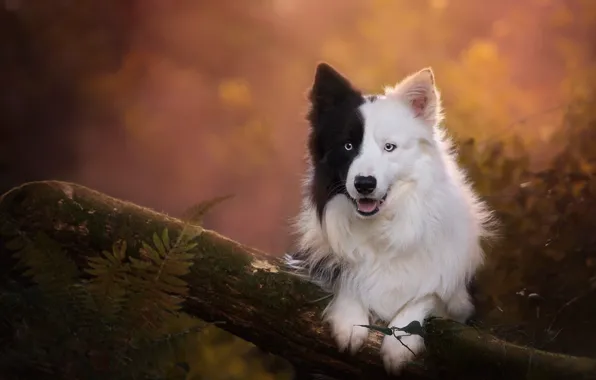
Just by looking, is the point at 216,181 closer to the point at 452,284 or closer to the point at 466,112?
the point at 466,112

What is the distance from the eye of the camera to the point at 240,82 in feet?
10.5

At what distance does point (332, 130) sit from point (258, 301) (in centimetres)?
59

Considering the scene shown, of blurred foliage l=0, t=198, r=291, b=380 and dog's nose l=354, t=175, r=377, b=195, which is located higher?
dog's nose l=354, t=175, r=377, b=195

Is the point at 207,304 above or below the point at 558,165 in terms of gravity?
below

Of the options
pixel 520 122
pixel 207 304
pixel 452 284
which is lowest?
pixel 207 304

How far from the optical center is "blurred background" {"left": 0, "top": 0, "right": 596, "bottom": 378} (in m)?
3.09

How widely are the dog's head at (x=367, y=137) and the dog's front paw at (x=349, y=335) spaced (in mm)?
333

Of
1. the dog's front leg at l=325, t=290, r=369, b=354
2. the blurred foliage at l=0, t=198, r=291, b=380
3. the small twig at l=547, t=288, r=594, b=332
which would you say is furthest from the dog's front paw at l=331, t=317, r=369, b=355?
the small twig at l=547, t=288, r=594, b=332

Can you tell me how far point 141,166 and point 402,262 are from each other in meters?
1.48

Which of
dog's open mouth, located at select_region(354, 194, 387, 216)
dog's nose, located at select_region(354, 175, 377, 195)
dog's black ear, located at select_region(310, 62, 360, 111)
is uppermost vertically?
dog's black ear, located at select_region(310, 62, 360, 111)

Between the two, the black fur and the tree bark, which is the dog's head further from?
the tree bark

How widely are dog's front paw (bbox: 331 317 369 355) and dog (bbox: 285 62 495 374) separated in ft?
0.06

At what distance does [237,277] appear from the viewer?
2211mm

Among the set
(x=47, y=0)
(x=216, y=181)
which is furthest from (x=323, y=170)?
(x=47, y=0)
